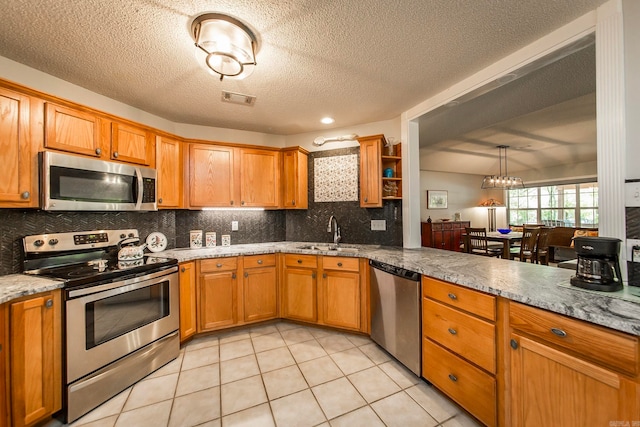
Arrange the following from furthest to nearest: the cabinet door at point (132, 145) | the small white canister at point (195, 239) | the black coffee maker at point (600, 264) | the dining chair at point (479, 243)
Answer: the dining chair at point (479, 243) → the small white canister at point (195, 239) → the cabinet door at point (132, 145) → the black coffee maker at point (600, 264)

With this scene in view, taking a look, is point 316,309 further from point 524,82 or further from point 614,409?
point 524,82

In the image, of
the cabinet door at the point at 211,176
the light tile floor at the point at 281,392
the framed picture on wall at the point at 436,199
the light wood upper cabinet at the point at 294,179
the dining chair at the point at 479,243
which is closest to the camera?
the light tile floor at the point at 281,392

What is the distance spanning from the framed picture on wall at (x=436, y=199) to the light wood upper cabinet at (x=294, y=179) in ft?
15.5

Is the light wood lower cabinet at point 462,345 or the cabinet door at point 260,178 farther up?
the cabinet door at point 260,178

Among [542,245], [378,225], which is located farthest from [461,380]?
[542,245]

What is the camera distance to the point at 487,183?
229 inches

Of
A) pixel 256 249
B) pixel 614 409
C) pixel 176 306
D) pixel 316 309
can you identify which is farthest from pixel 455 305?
pixel 176 306

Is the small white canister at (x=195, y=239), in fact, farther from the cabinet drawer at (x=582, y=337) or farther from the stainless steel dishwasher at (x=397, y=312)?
the cabinet drawer at (x=582, y=337)

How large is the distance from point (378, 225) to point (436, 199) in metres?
4.60

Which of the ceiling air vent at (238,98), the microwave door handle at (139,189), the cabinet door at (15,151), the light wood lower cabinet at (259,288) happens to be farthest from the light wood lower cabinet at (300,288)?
the cabinet door at (15,151)

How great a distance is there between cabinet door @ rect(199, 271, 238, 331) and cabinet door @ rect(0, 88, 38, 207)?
4.64 feet

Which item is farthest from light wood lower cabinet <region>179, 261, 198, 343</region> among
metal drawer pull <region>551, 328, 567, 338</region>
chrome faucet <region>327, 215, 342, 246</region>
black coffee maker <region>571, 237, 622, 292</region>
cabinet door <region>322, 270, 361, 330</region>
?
black coffee maker <region>571, 237, 622, 292</region>

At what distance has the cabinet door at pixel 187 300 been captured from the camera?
2398 millimetres

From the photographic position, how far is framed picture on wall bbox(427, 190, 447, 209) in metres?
6.88
